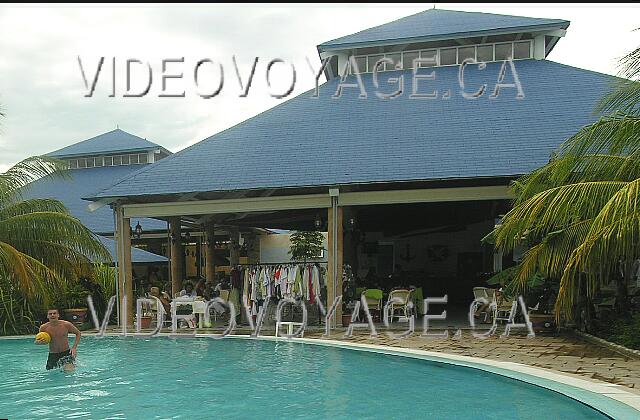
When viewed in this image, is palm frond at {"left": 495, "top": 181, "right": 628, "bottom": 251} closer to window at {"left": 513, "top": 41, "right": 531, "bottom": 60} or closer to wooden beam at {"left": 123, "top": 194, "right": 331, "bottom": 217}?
wooden beam at {"left": 123, "top": 194, "right": 331, "bottom": 217}

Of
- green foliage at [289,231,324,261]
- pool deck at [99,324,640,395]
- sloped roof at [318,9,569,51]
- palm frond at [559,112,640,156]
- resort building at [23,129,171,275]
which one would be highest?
sloped roof at [318,9,569,51]

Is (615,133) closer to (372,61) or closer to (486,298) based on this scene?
(486,298)

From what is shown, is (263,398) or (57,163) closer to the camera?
(263,398)

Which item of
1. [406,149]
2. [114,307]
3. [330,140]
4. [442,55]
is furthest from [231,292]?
[442,55]

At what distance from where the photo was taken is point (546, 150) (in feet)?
44.2

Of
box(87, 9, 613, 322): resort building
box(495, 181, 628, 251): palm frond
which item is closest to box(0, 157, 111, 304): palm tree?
box(87, 9, 613, 322): resort building

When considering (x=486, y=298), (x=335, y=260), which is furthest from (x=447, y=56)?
(x=335, y=260)

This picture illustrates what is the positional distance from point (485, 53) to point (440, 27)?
A: 175 cm

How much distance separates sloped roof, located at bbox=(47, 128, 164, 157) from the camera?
30391 millimetres

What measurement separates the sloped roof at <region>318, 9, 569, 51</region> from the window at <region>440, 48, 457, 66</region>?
0.49 meters

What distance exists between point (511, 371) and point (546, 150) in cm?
652

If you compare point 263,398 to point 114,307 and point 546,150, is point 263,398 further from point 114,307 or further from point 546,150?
point 114,307

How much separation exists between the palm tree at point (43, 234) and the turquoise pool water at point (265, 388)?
8.52ft

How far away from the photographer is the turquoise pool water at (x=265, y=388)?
24.0ft
